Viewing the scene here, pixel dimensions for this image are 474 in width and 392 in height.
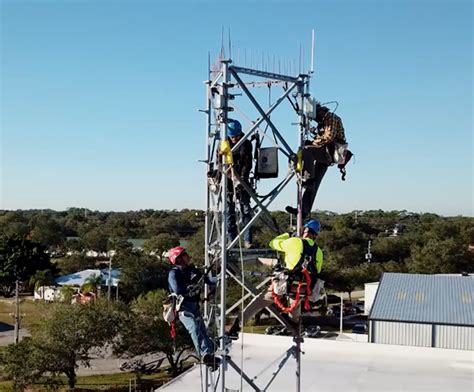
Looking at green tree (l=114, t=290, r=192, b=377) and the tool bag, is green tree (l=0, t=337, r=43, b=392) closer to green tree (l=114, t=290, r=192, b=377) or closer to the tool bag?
green tree (l=114, t=290, r=192, b=377)

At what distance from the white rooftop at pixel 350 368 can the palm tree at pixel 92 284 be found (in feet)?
86.7

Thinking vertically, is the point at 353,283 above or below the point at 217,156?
below

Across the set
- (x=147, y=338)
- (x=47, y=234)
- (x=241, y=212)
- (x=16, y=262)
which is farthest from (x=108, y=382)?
(x=47, y=234)

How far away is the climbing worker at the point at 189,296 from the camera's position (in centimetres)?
720

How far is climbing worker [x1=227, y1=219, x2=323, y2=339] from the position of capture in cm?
700

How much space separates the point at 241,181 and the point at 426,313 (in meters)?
19.8

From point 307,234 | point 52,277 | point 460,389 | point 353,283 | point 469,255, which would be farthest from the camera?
point 469,255

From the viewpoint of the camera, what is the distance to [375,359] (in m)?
15.0

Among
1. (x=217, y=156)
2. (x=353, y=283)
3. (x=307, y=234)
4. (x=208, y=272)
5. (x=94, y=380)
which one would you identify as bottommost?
(x=94, y=380)

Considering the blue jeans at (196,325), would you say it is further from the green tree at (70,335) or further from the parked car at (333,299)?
the parked car at (333,299)

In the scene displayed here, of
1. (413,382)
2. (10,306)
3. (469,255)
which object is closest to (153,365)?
(413,382)

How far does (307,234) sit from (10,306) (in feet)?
139

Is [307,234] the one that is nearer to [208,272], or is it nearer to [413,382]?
[208,272]

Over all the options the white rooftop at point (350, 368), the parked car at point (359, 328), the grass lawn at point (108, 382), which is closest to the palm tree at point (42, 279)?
the grass lawn at point (108, 382)
